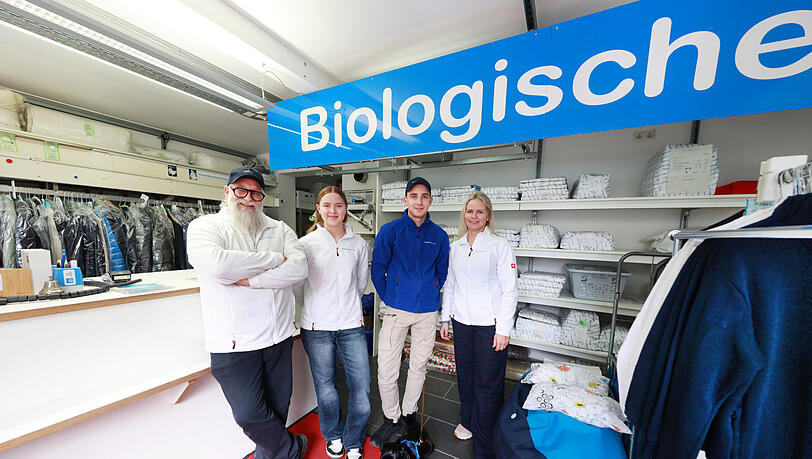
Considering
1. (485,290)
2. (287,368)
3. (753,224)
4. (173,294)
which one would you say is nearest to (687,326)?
(753,224)

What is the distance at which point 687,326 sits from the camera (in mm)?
782

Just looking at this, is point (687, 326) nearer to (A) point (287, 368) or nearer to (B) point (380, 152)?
(B) point (380, 152)

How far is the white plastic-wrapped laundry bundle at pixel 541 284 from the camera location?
2.55 meters

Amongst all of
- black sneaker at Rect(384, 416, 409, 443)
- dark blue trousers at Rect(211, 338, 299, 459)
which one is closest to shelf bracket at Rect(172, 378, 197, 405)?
dark blue trousers at Rect(211, 338, 299, 459)

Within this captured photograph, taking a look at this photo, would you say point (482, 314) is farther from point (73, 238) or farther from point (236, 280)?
point (73, 238)

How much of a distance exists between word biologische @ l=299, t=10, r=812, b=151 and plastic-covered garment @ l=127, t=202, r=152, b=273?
10.3 ft

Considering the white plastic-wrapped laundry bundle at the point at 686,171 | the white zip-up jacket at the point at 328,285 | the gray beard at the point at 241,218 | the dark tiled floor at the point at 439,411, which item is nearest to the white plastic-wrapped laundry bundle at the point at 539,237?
the white plastic-wrapped laundry bundle at the point at 686,171

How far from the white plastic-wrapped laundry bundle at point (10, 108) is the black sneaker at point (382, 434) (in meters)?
4.34

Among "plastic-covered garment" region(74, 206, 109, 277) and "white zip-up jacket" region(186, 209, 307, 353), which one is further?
"plastic-covered garment" region(74, 206, 109, 277)

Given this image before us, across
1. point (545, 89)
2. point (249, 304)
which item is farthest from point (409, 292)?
point (545, 89)

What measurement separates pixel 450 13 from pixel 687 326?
2.07 m

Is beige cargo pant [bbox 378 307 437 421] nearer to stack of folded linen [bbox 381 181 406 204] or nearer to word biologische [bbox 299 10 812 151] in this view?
word biologische [bbox 299 10 812 151]

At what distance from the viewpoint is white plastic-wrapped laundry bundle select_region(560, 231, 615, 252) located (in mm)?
2383

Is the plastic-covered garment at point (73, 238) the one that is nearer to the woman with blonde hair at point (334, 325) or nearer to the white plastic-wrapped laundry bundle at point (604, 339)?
the woman with blonde hair at point (334, 325)
